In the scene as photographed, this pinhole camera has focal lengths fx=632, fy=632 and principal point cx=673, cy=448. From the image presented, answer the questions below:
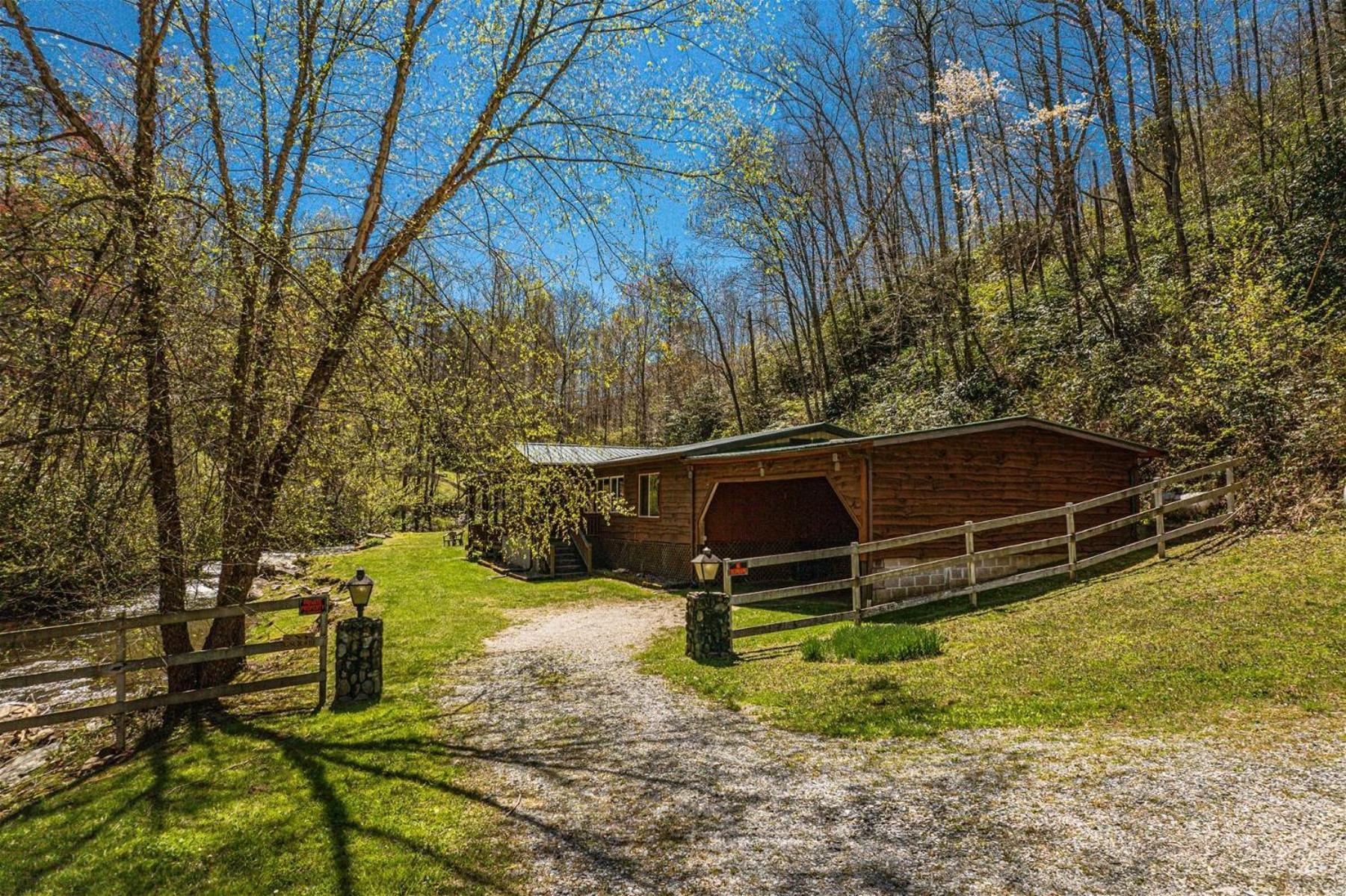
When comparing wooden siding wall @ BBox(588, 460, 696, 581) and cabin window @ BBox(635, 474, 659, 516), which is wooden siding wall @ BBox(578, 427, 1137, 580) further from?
cabin window @ BBox(635, 474, 659, 516)

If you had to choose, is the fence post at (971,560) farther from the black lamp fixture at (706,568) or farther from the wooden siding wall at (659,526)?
the wooden siding wall at (659,526)

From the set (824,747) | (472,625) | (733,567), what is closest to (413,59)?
(733,567)

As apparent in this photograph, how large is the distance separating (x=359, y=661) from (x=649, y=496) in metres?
10.3

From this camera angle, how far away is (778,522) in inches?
606

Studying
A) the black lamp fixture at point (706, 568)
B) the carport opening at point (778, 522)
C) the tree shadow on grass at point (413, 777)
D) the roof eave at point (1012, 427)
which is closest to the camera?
the tree shadow on grass at point (413, 777)

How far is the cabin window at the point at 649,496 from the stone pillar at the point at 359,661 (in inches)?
383

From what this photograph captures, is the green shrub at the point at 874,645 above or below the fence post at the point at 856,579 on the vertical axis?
below

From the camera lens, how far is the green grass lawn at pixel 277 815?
359 centimetres

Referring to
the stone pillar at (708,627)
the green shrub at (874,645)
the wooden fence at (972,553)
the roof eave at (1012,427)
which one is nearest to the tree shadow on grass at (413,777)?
the stone pillar at (708,627)

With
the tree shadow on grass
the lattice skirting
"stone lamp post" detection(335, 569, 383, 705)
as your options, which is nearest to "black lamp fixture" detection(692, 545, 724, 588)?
the tree shadow on grass

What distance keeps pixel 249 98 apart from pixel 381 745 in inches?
258

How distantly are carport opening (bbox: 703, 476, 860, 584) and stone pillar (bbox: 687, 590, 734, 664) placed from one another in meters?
6.29

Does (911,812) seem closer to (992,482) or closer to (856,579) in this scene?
(856,579)

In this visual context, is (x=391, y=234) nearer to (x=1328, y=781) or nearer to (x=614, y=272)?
(x=614, y=272)
